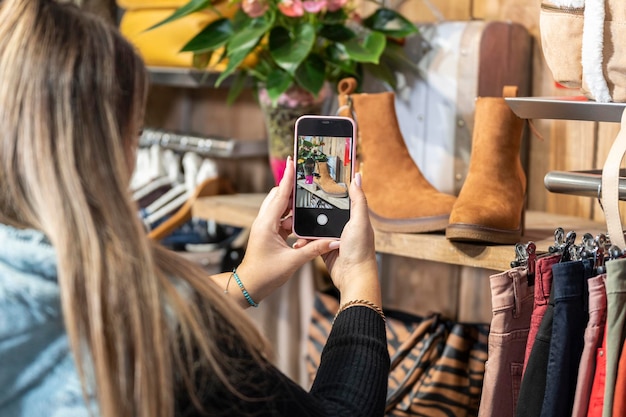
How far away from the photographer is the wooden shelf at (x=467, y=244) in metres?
1.07

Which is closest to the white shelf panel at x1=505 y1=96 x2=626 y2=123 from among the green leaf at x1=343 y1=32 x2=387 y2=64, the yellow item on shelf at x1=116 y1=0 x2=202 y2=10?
the green leaf at x1=343 y1=32 x2=387 y2=64

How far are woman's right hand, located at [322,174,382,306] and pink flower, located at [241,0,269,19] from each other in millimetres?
577

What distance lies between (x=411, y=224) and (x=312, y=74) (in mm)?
350

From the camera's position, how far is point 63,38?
67 centimetres

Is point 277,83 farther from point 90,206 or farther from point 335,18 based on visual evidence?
point 90,206

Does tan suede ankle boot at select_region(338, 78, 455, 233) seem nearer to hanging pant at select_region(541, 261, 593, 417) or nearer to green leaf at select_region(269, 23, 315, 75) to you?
green leaf at select_region(269, 23, 315, 75)

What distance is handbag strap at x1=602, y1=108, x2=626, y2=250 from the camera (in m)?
0.82

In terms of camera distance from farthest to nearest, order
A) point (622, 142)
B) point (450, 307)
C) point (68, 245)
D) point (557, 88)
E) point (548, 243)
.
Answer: point (450, 307) < point (557, 88) < point (548, 243) < point (622, 142) < point (68, 245)

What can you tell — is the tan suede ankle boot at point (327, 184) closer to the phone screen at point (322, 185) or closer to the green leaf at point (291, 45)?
the phone screen at point (322, 185)

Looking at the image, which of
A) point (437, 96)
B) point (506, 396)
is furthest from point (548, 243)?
point (437, 96)

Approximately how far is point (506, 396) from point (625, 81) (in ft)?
1.14

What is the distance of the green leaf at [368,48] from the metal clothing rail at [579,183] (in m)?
0.47

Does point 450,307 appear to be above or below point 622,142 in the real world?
below

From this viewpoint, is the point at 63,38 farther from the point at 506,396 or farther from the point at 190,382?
the point at 506,396
